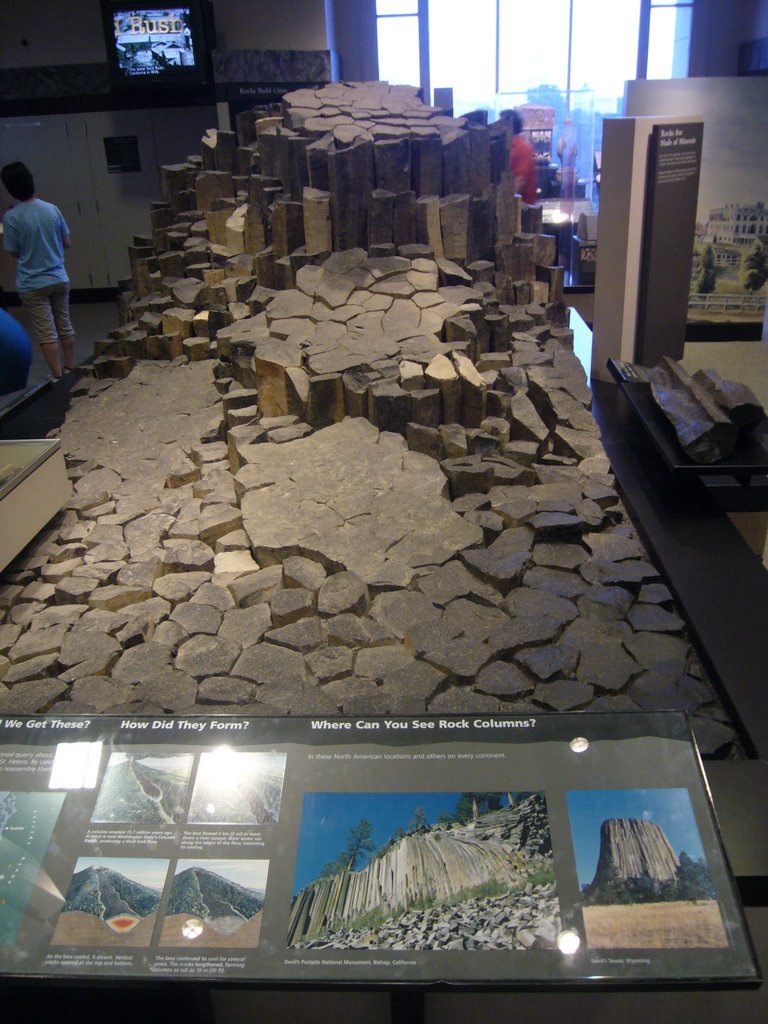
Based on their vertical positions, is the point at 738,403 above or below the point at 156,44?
below

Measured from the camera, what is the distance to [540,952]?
147 centimetres

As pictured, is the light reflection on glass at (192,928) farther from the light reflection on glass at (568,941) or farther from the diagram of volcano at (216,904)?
the light reflection on glass at (568,941)

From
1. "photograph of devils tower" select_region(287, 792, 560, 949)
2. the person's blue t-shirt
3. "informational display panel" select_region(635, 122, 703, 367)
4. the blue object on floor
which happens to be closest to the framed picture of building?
"informational display panel" select_region(635, 122, 703, 367)

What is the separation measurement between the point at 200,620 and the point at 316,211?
135 inches

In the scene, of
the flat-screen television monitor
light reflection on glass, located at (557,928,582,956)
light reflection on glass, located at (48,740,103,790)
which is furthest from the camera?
the flat-screen television monitor

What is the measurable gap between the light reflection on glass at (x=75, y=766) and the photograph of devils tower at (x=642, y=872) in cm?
97

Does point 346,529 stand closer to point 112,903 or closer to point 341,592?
point 341,592

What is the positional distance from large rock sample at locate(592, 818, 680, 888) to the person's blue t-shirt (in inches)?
237

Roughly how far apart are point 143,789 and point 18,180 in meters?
5.47

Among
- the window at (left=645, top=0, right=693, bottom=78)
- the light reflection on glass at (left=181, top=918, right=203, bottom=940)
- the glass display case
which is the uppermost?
the window at (left=645, top=0, right=693, bottom=78)

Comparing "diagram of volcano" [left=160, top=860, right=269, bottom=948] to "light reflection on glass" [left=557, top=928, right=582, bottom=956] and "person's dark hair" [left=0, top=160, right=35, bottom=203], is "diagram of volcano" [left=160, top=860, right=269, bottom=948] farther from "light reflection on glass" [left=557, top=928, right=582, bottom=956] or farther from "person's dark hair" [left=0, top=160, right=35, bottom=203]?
"person's dark hair" [left=0, top=160, right=35, bottom=203]

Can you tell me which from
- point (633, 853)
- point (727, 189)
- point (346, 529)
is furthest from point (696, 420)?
point (727, 189)

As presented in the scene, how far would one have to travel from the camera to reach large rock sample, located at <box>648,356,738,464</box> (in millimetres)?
3586

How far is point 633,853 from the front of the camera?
155 centimetres
